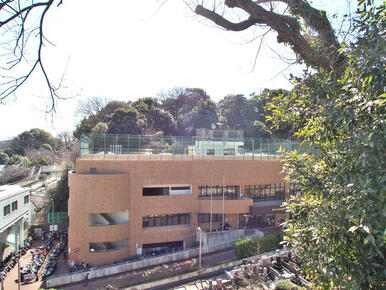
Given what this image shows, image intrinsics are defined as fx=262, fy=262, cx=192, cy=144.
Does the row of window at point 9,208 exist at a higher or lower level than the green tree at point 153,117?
lower

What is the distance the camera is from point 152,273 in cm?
1805

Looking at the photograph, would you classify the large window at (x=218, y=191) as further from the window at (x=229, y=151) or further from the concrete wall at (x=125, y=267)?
the concrete wall at (x=125, y=267)

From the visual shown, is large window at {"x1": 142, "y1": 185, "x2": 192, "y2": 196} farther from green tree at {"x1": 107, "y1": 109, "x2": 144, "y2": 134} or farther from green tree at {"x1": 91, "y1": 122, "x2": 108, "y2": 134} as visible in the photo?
green tree at {"x1": 91, "y1": 122, "x2": 108, "y2": 134}

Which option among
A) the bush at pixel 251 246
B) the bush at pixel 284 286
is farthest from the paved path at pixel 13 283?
the bush at pixel 284 286

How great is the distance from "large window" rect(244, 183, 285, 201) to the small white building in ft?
66.2

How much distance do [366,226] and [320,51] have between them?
13.8 ft

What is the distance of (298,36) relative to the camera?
500 centimetres

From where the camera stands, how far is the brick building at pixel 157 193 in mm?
20375

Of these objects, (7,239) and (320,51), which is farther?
(7,239)

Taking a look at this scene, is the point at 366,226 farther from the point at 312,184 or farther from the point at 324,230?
the point at 312,184

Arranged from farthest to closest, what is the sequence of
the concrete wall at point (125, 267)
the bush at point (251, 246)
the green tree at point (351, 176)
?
1. the bush at point (251, 246)
2. the concrete wall at point (125, 267)
3. the green tree at point (351, 176)

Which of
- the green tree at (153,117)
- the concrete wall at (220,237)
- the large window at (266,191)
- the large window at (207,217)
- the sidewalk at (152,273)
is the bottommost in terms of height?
the sidewalk at (152,273)

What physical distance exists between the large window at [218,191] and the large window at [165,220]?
97.1 inches

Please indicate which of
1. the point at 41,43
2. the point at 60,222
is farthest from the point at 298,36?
the point at 60,222
